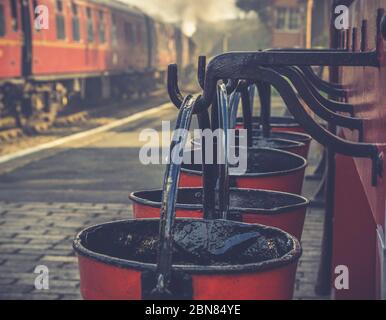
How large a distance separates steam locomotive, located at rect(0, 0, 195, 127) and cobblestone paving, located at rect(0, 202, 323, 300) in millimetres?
7666

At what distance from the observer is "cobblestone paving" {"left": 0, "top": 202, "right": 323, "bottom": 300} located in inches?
201

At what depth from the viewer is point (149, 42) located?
101 ft

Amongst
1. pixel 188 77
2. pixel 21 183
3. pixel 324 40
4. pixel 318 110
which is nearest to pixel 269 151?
pixel 318 110

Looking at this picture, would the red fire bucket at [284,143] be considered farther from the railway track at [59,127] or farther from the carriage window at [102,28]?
the carriage window at [102,28]

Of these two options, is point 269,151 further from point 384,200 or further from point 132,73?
point 132,73

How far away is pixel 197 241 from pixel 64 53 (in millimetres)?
17005

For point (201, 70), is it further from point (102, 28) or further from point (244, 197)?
point (102, 28)

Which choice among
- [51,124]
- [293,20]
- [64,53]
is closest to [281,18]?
[293,20]

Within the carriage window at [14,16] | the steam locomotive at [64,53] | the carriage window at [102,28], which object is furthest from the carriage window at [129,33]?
the carriage window at [14,16]

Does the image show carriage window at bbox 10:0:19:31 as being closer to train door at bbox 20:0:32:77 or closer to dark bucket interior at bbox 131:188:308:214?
train door at bbox 20:0:32:77

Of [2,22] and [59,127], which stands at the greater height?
[2,22]

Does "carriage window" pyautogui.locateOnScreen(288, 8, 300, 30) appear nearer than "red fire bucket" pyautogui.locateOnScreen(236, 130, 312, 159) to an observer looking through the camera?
No

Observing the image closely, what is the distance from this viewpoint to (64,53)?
59.7 feet

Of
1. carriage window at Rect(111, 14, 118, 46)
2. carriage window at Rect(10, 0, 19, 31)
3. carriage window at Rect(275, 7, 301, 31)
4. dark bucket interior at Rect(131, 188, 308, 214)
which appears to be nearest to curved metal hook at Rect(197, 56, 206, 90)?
dark bucket interior at Rect(131, 188, 308, 214)
